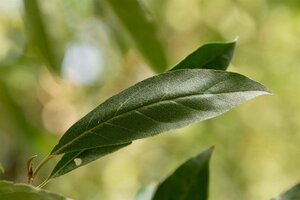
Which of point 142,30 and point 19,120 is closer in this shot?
point 142,30

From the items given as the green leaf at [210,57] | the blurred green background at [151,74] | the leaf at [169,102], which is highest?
the green leaf at [210,57]

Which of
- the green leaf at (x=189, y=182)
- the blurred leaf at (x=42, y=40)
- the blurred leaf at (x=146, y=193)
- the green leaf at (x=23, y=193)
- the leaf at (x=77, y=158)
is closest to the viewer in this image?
the green leaf at (x=23, y=193)

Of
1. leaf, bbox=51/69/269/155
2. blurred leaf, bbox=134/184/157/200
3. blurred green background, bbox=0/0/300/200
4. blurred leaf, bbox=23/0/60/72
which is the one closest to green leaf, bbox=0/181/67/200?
leaf, bbox=51/69/269/155

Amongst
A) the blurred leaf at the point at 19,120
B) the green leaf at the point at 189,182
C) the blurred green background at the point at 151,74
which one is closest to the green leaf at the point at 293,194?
the green leaf at the point at 189,182

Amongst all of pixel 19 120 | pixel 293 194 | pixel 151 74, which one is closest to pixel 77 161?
pixel 293 194

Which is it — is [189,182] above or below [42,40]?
below

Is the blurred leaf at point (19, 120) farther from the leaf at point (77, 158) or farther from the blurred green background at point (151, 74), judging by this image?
the leaf at point (77, 158)

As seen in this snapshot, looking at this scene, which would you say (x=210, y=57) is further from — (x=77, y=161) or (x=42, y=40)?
(x=42, y=40)
